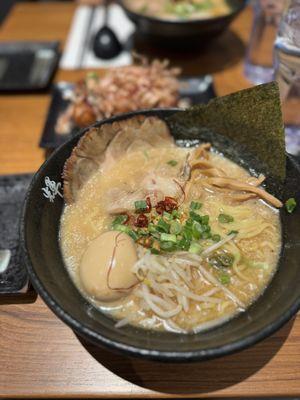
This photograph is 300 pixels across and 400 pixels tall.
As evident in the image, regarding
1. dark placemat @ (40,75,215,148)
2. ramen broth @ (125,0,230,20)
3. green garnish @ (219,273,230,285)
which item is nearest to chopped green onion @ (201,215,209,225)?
green garnish @ (219,273,230,285)

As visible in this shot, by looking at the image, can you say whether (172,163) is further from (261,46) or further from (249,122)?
(261,46)

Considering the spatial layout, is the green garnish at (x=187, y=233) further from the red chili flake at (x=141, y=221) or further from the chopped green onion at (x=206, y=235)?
the red chili flake at (x=141, y=221)

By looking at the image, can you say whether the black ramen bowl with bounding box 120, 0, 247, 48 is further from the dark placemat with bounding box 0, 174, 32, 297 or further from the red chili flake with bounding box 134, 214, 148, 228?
the red chili flake with bounding box 134, 214, 148, 228

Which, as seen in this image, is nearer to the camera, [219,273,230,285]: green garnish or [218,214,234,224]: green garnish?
[219,273,230,285]: green garnish

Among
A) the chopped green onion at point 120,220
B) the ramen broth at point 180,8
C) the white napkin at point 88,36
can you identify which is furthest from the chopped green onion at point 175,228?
the ramen broth at point 180,8

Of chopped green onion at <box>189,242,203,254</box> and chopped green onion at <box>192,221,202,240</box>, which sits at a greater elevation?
chopped green onion at <box>192,221,202,240</box>

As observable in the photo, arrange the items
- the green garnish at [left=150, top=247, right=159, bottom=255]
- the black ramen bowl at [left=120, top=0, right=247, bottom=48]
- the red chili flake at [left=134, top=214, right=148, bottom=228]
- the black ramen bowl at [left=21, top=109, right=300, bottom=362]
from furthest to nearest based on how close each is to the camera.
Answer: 1. the black ramen bowl at [left=120, top=0, right=247, bottom=48]
2. the red chili flake at [left=134, top=214, right=148, bottom=228]
3. the green garnish at [left=150, top=247, right=159, bottom=255]
4. the black ramen bowl at [left=21, top=109, right=300, bottom=362]

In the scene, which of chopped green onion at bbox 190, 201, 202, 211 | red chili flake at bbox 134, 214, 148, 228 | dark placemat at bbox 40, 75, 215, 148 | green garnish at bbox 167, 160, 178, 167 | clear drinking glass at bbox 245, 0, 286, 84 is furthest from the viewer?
clear drinking glass at bbox 245, 0, 286, 84
